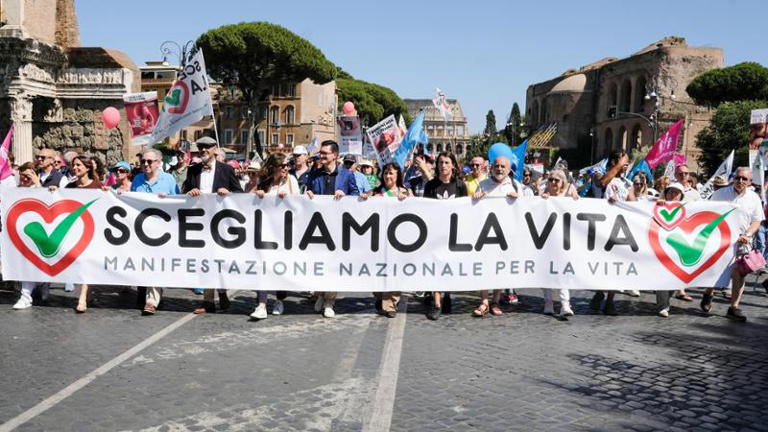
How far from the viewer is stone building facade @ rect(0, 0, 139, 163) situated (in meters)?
20.1

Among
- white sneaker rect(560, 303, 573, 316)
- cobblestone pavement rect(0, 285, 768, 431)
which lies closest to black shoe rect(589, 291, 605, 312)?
cobblestone pavement rect(0, 285, 768, 431)

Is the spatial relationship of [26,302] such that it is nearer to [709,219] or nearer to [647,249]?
[647,249]

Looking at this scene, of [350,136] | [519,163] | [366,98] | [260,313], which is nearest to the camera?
[260,313]

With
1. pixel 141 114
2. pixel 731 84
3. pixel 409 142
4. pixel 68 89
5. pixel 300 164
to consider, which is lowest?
pixel 300 164

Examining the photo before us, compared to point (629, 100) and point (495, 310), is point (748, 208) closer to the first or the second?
point (495, 310)

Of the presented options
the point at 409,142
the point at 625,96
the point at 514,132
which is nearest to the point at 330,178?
the point at 409,142

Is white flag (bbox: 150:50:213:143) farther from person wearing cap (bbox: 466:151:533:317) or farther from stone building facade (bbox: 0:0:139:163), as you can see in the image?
stone building facade (bbox: 0:0:139:163)

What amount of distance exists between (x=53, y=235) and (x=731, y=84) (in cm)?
7459

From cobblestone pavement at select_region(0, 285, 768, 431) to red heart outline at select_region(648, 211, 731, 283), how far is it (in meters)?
0.52

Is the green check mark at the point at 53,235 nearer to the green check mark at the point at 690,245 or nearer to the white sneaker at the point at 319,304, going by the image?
the white sneaker at the point at 319,304

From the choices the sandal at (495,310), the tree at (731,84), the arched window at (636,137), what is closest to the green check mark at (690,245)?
the sandal at (495,310)

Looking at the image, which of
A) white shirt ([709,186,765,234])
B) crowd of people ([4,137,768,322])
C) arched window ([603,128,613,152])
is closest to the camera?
crowd of people ([4,137,768,322])

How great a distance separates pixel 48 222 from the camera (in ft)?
24.6

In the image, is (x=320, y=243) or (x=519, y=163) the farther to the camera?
(x=519, y=163)
